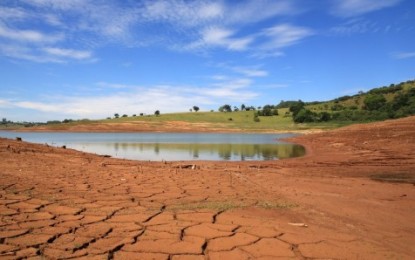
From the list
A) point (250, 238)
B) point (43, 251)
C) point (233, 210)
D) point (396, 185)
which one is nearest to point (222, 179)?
point (233, 210)

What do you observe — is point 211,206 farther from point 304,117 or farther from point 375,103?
point 304,117

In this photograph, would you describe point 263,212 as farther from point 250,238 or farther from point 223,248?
point 223,248

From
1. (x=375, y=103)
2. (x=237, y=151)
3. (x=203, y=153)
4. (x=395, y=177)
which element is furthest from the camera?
(x=375, y=103)

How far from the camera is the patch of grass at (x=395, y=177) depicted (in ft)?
31.8

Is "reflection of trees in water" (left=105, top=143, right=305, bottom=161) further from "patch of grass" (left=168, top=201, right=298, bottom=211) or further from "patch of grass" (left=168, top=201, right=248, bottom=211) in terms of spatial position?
"patch of grass" (left=168, top=201, right=248, bottom=211)

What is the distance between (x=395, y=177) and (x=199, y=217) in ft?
Result: 24.1

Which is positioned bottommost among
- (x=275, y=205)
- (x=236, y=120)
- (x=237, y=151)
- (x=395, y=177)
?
(x=237, y=151)

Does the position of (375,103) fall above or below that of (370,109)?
above

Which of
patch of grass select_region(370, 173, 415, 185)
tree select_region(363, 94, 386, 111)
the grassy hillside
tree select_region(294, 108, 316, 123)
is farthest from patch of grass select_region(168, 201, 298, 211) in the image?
tree select_region(294, 108, 316, 123)

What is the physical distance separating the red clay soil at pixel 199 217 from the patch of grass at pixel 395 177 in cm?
19

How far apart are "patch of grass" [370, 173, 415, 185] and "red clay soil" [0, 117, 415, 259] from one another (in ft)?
0.64

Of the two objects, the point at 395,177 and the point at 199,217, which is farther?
the point at 395,177

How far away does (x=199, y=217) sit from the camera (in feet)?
17.9

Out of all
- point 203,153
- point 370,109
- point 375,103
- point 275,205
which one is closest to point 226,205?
point 275,205
